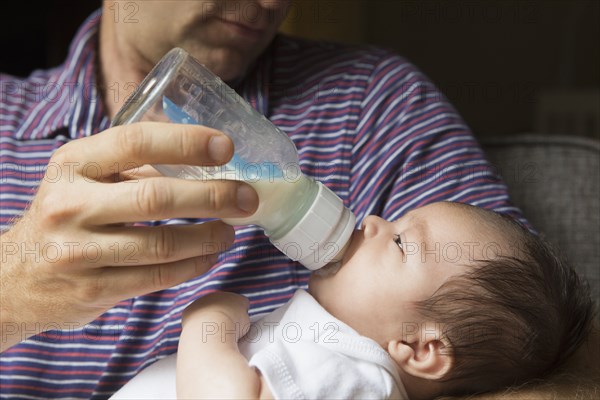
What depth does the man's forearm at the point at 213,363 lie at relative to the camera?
88cm

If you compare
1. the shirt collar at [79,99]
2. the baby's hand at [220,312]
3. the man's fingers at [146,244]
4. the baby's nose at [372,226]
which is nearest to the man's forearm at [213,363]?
the baby's hand at [220,312]

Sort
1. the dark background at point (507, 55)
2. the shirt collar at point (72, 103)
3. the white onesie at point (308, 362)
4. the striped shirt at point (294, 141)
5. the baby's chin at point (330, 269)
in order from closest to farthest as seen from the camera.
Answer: the white onesie at point (308, 362), the baby's chin at point (330, 269), the striped shirt at point (294, 141), the shirt collar at point (72, 103), the dark background at point (507, 55)

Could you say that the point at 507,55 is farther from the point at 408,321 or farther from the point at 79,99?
the point at 408,321

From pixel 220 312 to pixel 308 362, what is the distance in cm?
15

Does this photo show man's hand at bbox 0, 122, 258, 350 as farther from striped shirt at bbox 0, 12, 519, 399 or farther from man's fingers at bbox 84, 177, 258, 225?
striped shirt at bbox 0, 12, 519, 399

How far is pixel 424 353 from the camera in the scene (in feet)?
3.22

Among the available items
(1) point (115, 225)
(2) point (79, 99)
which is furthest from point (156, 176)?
(2) point (79, 99)

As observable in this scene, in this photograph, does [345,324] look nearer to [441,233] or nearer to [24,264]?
[441,233]

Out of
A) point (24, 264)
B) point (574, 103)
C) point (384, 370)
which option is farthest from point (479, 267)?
point (574, 103)

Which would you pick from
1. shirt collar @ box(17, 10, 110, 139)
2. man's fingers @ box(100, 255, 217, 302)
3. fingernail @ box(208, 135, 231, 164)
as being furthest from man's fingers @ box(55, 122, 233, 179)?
shirt collar @ box(17, 10, 110, 139)

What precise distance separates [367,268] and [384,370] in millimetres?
140

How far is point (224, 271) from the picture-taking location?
1.19m

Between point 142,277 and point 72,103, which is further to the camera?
point 72,103

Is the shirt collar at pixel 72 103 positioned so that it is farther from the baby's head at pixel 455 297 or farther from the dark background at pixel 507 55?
the dark background at pixel 507 55
